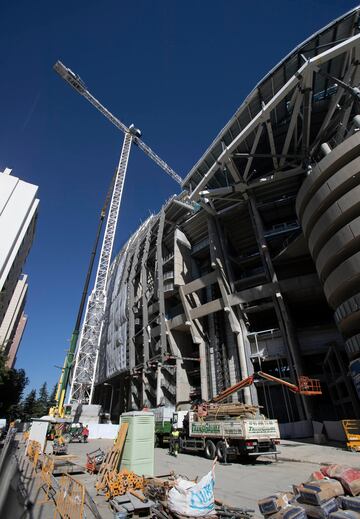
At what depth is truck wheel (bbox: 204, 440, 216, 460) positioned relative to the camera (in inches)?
632

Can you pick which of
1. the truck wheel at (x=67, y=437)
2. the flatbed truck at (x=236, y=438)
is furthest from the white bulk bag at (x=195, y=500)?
the truck wheel at (x=67, y=437)

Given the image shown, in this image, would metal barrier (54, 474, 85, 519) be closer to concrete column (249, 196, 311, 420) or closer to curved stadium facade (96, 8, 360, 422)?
curved stadium facade (96, 8, 360, 422)

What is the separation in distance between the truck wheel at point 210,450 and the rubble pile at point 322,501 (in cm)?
1083

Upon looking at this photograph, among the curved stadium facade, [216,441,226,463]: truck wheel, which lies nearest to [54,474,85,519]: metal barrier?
[216,441,226,463]: truck wheel

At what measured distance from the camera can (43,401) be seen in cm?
11344

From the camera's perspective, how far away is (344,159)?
853 inches

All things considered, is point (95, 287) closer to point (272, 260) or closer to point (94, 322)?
point (94, 322)

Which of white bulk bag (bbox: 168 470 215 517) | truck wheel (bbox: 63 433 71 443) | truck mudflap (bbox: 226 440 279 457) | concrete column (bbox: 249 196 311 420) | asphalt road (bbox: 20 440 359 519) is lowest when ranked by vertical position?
asphalt road (bbox: 20 440 359 519)

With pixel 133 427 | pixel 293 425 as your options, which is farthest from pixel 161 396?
pixel 133 427

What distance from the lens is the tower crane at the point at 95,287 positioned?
5359 cm

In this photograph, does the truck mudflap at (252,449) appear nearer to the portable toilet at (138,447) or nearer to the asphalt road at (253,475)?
the asphalt road at (253,475)

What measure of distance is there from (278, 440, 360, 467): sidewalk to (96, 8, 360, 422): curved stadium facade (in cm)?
544

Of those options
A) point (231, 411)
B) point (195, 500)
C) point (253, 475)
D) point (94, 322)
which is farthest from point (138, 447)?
point (94, 322)

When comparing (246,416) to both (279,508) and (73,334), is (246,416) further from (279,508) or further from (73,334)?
Answer: (73,334)
